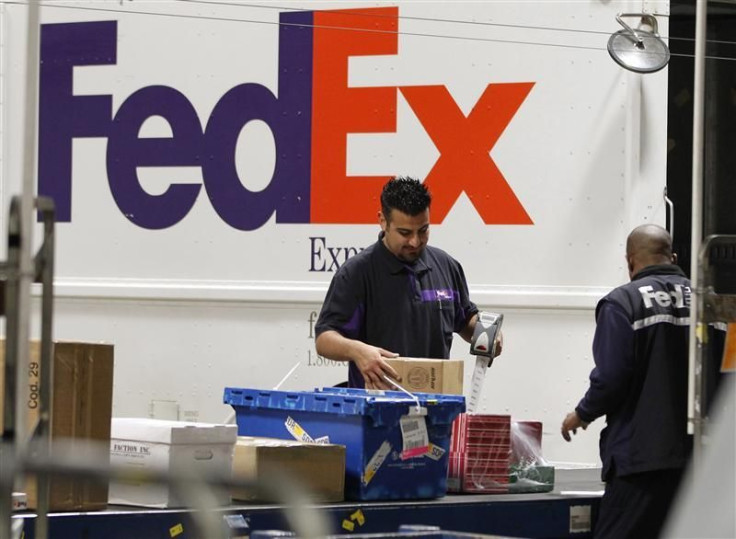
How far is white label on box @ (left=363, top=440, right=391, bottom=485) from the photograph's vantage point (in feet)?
15.3

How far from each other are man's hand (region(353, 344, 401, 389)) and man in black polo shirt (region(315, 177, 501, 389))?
0.81 ft

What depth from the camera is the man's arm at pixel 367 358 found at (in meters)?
5.20

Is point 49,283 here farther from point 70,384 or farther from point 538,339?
point 538,339

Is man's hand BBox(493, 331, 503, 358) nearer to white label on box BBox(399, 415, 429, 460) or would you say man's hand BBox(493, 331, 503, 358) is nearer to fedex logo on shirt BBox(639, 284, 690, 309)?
fedex logo on shirt BBox(639, 284, 690, 309)

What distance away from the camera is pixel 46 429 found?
306 centimetres

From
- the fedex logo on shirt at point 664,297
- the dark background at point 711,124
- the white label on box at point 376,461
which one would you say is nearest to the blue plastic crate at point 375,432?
the white label on box at point 376,461

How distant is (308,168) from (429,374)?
1774 millimetres

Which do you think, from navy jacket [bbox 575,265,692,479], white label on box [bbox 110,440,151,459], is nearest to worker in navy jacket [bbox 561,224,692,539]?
navy jacket [bbox 575,265,692,479]

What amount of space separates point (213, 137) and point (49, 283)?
12.7 ft

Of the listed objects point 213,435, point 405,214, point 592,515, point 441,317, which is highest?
point 405,214

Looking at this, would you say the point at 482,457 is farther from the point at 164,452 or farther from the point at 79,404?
the point at 79,404

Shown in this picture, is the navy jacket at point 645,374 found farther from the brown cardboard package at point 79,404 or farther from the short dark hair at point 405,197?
the brown cardboard package at point 79,404

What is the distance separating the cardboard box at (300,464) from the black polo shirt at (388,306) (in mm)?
1085

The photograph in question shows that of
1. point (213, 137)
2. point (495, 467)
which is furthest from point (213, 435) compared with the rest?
point (213, 137)
